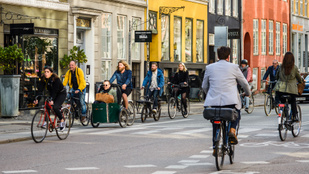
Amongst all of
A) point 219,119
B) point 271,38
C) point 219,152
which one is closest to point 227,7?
point 271,38

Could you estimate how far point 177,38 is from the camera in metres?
37.4

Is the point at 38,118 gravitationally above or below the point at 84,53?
below

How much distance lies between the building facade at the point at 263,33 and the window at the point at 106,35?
19.0 metres

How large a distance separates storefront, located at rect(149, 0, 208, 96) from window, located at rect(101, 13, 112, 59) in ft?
11.3

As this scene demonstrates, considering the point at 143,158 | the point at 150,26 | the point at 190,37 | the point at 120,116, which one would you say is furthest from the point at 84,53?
the point at 143,158

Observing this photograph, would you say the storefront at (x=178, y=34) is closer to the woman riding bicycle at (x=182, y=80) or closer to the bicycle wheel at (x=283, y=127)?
the woman riding bicycle at (x=182, y=80)

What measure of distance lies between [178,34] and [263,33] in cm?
1635

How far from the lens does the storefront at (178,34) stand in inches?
1373

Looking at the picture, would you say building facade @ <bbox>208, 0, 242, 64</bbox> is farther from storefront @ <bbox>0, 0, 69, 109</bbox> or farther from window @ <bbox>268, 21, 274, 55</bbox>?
storefront @ <bbox>0, 0, 69, 109</bbox>

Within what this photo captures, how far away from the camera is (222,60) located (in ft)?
34.4

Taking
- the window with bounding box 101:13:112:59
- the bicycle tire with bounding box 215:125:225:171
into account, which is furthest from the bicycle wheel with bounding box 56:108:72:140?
the window with bounding box 101:13:112:59

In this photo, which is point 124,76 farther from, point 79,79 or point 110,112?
point 79,79

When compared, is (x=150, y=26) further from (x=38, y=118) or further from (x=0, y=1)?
(x=38, y=118)

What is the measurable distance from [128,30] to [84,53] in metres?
5.20
